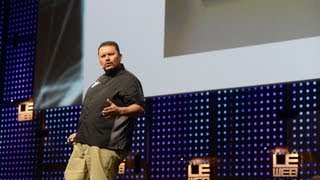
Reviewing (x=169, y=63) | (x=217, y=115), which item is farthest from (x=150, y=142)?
(x=169, y=63)

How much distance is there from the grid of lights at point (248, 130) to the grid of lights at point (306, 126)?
10 cm

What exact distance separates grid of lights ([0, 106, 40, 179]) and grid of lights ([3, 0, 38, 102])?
20cm

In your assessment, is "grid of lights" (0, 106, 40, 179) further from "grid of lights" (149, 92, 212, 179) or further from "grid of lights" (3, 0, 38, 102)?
"grid of lights" (149, 92, 212, 179)

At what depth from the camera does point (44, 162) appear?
5332 millimetres

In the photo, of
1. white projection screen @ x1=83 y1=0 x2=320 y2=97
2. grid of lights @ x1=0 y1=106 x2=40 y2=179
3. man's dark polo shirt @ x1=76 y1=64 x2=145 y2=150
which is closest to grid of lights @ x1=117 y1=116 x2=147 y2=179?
white projection screen @ x1=83 y1=0 x2=320 y2=97

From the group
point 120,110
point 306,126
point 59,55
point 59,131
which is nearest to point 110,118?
point 120,110

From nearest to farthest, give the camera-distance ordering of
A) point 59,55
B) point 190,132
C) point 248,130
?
point 248,130, point 190,132, point 59,55

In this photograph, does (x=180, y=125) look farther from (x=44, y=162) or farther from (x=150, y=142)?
(x=44, y=162)

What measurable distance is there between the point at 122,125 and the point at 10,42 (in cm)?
375

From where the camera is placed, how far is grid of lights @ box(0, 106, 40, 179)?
17.8 ft

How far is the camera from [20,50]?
5.63m

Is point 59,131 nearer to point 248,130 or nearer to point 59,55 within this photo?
point 59,55

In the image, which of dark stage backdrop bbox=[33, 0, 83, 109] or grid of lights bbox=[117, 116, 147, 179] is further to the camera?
grid of lights bbox=[117, 116, 147, 179]

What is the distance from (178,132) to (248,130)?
61 cm
